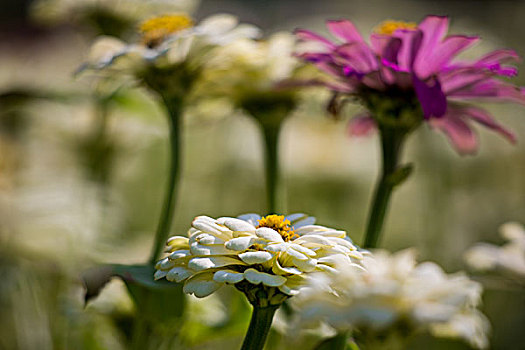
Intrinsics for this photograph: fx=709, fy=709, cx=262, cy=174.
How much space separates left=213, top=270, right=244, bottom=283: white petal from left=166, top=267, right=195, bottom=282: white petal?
0.4 inches

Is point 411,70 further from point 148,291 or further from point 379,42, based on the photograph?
point 148,291

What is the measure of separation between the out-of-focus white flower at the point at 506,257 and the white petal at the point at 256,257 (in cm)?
12

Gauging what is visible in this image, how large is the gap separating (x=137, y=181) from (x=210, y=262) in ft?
1.88

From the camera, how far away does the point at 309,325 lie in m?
0.24

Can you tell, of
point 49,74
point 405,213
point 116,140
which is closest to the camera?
point 116,140

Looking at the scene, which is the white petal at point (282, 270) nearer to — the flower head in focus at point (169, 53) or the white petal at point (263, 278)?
the white petal at point (263, 278)

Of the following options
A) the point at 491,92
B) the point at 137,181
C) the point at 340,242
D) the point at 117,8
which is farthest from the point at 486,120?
the point at 137,181

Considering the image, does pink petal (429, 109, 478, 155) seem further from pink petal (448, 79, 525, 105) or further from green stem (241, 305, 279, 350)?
green stem (241, 305, 279, 350)

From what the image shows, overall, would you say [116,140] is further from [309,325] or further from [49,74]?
[309,325]

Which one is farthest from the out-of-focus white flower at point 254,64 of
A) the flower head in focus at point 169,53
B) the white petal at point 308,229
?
the white petal at point 308,229

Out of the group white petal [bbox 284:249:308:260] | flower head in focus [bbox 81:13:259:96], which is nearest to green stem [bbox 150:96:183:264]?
flower head in focus [bbox 81:13:259:96]

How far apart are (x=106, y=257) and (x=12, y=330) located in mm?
184

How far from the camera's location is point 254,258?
218mm

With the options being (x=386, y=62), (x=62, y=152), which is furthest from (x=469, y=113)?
(x=62, y=152)
